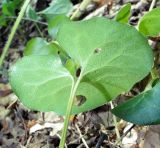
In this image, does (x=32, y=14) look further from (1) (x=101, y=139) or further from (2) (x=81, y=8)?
(1) (x=101, y=139)

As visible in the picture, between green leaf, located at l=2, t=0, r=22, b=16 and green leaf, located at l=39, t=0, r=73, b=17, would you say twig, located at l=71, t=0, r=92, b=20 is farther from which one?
green leaf, located at l=2, t=0, r=22, b=16

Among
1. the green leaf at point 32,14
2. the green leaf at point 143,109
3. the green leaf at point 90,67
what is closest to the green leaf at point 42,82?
the green leaf at point 90,67

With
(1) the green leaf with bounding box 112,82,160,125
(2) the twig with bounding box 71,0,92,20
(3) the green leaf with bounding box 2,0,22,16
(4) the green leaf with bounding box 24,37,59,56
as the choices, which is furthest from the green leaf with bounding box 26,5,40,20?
(1) the green leaf with bounding box 112,82,160,125

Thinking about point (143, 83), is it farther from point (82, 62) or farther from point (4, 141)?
point (4, 141)

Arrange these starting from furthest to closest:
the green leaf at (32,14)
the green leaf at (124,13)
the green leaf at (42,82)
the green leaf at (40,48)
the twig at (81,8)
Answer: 1. the green leaf at (32,14)
2. the twig at (81,8)
3. the green leaf at (40,48)
4. the green leaf at (124,13)
5. the green leaf at (42,82)

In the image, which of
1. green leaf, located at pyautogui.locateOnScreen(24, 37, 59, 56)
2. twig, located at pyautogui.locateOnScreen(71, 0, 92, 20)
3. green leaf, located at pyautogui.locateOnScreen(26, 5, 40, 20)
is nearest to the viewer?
green leaf, located at pyautogui.locateOnScreen(24, 37, 59, 56)

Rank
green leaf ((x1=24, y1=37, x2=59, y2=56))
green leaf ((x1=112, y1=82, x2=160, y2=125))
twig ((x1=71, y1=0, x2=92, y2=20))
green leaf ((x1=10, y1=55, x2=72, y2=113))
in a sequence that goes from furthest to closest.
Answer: twig ((x1=71, y1=0, x2=92, y2=20)), green leaf ((x1=24, y1=37, x2=59, y2=56)), green leaf ((x1=10, y1=55, x2=72, y2=113)), green leaf ((x1=112, y1=82, x2=160, y2=125))

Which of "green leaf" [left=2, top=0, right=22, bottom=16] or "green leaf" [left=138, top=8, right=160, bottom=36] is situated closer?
"green leaf" [left=138, top=8, right=160, bottom=36]

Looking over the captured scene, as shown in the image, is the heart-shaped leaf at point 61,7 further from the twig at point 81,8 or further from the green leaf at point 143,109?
the green leaf at point 143,109

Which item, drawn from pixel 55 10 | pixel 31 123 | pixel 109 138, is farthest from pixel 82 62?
pixel 55 10
